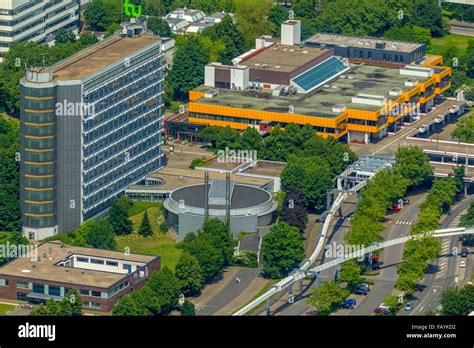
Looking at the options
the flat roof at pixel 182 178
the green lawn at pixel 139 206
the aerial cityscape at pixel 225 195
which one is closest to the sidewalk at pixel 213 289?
the aerial cityscape at pixel 225 195

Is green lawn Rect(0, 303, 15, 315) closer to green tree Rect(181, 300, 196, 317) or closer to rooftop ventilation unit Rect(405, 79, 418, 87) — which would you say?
green tree Rect(181, 300, 196, 317)

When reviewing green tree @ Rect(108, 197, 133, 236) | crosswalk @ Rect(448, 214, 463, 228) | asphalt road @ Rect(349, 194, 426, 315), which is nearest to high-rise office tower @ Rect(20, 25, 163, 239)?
green tree @ Rect(108, 197, 133, 236)

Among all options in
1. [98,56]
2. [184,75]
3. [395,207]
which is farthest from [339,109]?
[98,56]

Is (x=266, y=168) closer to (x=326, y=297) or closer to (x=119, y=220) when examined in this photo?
(x=119, y=220)

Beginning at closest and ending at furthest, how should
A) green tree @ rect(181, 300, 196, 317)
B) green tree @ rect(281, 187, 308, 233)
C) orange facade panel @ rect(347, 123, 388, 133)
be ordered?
1. green tree @ rect(181, 300, 196, 317)
2. green tree @ rect(281, 187, 308, 233)
3. orange facade panel @ rect(347, 123, 388, 133)

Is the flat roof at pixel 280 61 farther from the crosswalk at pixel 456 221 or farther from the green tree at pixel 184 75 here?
the crosswalk at pixel 456 221
